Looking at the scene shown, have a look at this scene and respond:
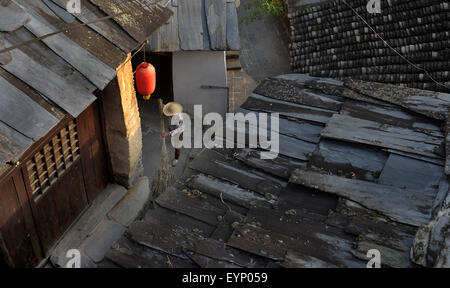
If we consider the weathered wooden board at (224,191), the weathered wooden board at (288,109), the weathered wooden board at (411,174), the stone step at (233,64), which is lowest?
the stone step at (233,64)

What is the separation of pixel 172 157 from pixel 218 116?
7.43ft

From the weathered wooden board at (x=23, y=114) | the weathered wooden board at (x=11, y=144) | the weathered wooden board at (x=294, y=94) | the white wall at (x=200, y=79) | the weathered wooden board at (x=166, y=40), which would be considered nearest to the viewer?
the weathered wooden board at (x=11, y=144)

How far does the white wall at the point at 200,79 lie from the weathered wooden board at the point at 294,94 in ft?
16.2

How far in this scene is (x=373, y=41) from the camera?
11.2m

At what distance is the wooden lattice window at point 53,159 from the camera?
589 centimetres

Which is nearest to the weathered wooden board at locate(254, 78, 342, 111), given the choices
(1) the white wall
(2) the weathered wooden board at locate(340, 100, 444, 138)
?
(2) the weathered wooden board at locate(340, 100, 444, 138)

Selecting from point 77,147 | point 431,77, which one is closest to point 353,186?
point 77,147

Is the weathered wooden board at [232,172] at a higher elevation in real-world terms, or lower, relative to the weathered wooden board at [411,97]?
lower

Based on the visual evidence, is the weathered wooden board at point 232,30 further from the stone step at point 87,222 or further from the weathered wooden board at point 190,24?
the stone step at point 87,222

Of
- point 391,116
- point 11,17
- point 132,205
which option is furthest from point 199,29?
point 11,17

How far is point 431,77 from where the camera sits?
32.7ft

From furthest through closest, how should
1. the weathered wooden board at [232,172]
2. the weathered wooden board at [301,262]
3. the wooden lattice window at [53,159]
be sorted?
1. the wooden lattice window at [53,159]
2. the weathered wooden board at [232,172]
3. the weathered wooden board at [301,262]

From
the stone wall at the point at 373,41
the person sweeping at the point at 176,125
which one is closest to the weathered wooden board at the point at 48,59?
the person sweeping at the point at 176,125

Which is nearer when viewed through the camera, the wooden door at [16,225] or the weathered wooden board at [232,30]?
the wooden door at [16,225]
